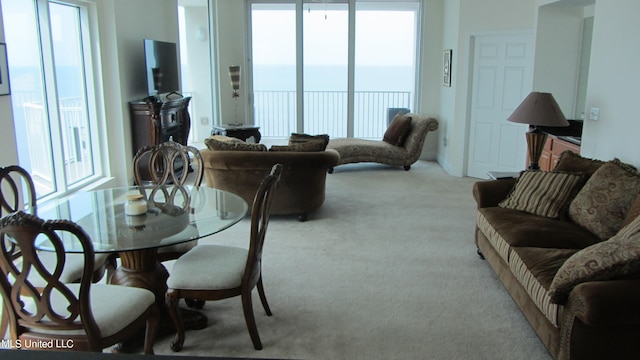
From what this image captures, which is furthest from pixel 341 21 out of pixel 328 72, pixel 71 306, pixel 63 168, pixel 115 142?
pixel 71 306

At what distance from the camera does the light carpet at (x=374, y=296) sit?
9.27ft

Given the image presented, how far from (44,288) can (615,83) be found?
3.92 m

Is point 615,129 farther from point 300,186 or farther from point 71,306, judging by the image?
point 71,306

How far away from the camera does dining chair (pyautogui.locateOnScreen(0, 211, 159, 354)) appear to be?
6.36ft

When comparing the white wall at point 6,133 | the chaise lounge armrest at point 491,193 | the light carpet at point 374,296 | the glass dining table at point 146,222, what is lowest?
the light carpet at point 374,296

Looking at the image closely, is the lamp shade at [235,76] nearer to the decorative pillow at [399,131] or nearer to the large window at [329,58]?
the large window at [329,58]

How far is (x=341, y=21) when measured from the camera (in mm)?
8422

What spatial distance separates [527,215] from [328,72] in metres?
5.47

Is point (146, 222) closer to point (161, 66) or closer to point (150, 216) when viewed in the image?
point (150, 216)

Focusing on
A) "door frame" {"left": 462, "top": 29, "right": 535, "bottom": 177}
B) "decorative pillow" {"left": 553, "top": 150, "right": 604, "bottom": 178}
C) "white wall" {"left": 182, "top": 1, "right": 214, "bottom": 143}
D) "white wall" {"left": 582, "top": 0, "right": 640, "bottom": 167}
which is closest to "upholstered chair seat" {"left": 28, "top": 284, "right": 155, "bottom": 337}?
"decorative pillow" {"left": 553, "top": 150, "right": 604, "bottom": 178}

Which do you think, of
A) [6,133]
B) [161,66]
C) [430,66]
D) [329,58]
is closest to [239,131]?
[161,66]

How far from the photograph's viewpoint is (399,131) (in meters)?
7.70

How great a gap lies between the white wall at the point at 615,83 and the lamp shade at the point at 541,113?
10.4 inches

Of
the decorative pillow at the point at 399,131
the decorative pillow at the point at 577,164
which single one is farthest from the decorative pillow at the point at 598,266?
the decorative pillow at the point at 399,131
